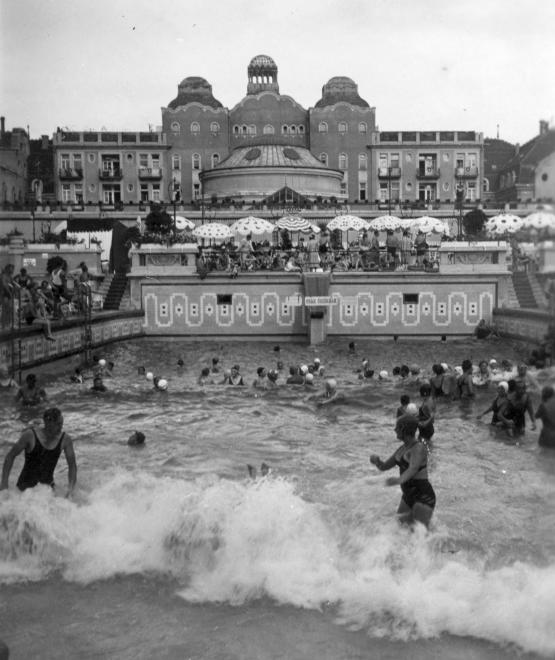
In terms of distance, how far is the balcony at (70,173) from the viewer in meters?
58.5

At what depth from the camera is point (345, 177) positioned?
62.6m

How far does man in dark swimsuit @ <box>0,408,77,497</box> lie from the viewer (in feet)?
26.3

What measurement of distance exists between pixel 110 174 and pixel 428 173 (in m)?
22.7

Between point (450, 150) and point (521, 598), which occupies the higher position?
point (450, 150)

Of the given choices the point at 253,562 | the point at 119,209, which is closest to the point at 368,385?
the point at 253,562

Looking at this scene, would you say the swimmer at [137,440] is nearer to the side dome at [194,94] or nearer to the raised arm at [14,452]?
the raised arm at [14,452]

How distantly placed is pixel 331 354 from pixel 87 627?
62.5 ft

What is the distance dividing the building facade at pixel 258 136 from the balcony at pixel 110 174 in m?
0.07

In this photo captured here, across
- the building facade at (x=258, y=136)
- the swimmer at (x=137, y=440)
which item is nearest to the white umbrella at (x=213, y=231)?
the swimmer at (x=137, y=440)

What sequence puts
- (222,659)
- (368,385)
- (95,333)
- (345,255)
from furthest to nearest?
(345,255), (95,333), (368,385), (222,659)

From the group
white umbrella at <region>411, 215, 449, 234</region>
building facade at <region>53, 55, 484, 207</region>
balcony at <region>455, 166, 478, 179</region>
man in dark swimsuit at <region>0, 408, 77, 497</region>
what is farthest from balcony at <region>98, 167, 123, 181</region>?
man in dark swimsuit at <region>0, 408, 77, 497</region>

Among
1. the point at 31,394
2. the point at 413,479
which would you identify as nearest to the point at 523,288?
the point at 31,394

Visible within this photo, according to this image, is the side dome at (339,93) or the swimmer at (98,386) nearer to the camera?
the swimmer at (98,386)

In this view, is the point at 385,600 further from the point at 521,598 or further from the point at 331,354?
the point at 331,354
